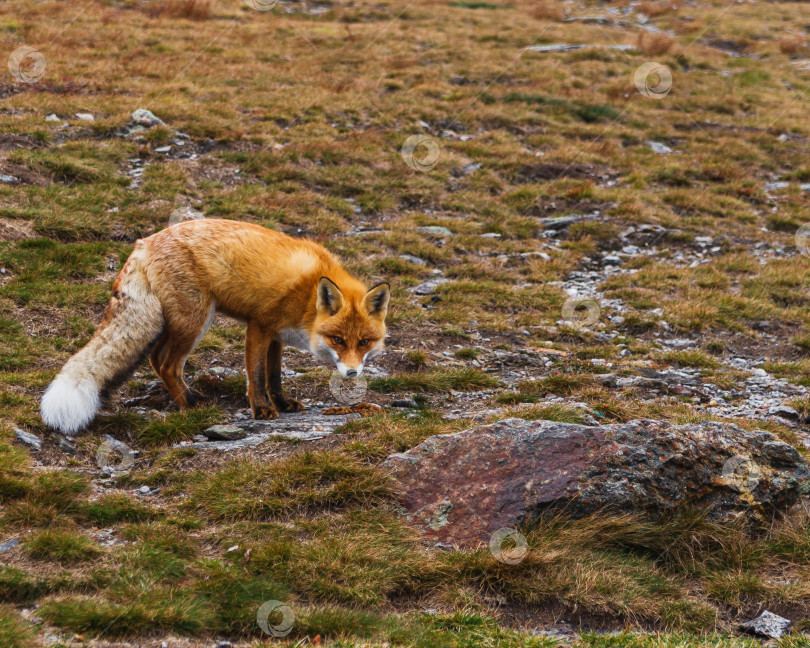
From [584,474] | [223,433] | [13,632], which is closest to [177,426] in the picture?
[223,433]

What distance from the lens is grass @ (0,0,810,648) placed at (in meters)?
5.20

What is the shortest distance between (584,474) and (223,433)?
3490 millimetres

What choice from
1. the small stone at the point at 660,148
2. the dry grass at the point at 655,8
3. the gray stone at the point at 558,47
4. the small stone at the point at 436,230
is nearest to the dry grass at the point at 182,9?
the gray stone at the point at 558,47

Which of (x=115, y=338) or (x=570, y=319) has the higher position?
(x=115, y=338)

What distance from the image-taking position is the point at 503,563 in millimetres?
5477

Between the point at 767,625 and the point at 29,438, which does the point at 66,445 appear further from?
the point at 767,625

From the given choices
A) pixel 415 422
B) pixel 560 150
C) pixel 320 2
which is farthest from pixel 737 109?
pixel 415 422

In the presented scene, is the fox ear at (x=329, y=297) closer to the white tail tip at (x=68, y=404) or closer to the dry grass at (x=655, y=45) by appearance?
the white tail tip at (x=68, y=404)

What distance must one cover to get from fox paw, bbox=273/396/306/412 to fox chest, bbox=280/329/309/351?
670 millimetres

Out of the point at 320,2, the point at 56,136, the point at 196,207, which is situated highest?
the point at 320,2

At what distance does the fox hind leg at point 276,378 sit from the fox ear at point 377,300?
1186 mm

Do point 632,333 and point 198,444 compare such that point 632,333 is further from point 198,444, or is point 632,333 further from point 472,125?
point 472,125

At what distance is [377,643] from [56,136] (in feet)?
42.5

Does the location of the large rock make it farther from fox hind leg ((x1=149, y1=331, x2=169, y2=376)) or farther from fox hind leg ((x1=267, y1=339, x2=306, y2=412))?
fox hind leg ((x1=149, y1=331, x2=169, y2=376))
